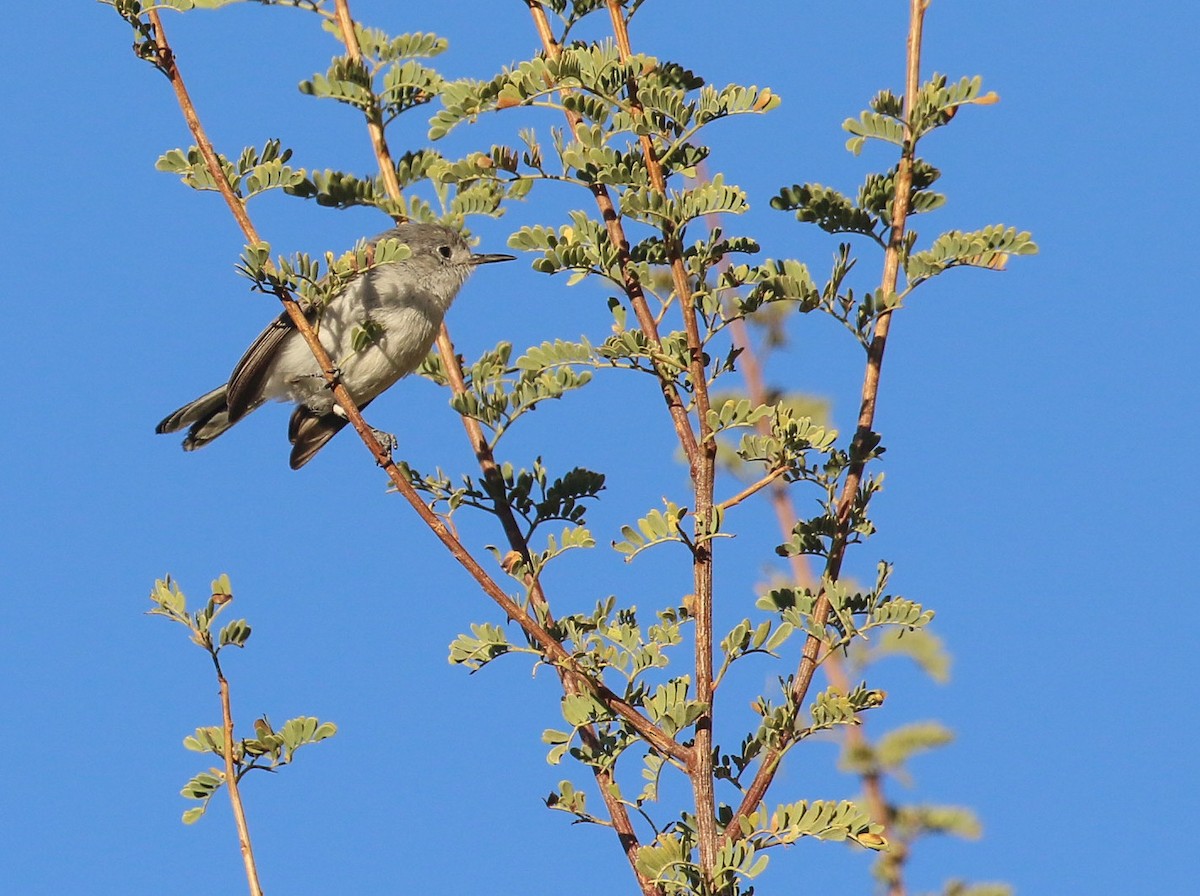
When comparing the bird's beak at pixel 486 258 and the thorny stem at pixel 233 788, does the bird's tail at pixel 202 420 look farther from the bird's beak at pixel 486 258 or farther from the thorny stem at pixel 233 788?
the thorny stem at pixel 233 788

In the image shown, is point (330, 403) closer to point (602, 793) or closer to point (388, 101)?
point (388, 101)

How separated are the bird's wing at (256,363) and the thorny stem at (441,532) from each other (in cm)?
246

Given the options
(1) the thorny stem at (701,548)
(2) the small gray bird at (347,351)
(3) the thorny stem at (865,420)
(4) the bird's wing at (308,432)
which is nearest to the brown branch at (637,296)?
(1) the thorny stem at (701,548)

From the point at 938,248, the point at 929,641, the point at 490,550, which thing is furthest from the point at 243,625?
the point at 929,641

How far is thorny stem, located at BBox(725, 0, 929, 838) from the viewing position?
249cm

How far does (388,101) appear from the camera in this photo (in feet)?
11.4

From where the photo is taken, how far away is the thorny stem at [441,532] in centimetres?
249

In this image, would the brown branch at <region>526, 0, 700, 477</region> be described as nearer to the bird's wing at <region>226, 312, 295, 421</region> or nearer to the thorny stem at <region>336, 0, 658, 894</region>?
the thorny stem at <region>336, 0, 658, 894</region>

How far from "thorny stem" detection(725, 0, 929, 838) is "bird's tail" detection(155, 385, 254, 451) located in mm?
3499

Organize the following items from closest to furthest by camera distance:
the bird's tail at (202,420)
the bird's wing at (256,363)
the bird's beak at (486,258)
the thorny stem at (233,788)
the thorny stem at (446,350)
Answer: the thorny stem at (233,788), the thorny stem at (446,350), the bird's wing at (256,363), the bird's tail at (202,420), the bird's beak at (486,258)

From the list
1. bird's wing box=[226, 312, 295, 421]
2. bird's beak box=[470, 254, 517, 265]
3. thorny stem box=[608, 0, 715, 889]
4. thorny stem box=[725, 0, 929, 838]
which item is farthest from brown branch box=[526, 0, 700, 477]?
bird's beak box=[470, 254, 517, 265]

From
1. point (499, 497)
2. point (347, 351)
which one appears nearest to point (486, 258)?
point (347, 351)

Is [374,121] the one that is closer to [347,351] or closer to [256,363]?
[347,351]

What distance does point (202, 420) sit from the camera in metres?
5.61
